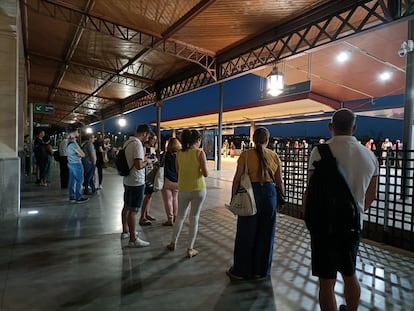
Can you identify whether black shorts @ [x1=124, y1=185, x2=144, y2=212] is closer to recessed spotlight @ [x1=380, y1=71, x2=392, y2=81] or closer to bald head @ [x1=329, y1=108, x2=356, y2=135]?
bald head @ [x1=329, y1=108, x2=356, y2=135]

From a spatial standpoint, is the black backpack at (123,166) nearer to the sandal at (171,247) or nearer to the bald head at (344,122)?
the sandal at (171,247)

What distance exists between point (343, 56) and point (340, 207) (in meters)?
9.69

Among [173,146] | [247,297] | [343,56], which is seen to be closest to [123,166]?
[173,146]

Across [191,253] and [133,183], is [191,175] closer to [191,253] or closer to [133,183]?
[133,183]

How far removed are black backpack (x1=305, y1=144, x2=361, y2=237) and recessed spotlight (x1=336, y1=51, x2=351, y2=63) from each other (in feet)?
30.6

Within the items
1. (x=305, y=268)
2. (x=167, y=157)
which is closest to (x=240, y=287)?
(x=305, y=268)

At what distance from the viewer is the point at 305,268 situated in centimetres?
335

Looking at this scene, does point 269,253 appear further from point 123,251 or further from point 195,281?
point 123,251

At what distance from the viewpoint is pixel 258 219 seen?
9.66 feet

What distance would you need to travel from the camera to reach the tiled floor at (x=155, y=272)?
255 centimetres

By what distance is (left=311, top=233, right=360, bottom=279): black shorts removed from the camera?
2.01m

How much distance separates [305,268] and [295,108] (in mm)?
11793

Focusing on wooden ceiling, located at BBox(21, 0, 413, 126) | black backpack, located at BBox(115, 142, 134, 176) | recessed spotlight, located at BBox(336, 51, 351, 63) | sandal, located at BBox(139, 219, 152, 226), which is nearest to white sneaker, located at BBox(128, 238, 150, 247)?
black backpack, located at BBox(115, 142, 134, 176)

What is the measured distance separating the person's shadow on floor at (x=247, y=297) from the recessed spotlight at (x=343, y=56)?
9.16 m
